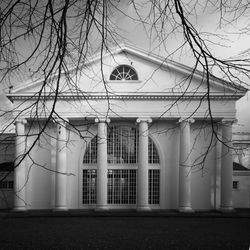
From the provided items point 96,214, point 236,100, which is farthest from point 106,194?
point 236,100

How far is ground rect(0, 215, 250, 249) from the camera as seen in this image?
16408mm

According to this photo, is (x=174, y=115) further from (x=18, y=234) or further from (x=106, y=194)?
(x=18, y=234)

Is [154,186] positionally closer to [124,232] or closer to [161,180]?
[161,180]

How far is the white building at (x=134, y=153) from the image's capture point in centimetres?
3072

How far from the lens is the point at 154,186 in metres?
33.1

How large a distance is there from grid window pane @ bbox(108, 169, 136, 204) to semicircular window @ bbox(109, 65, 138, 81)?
731 cm

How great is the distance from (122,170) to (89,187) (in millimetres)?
2950

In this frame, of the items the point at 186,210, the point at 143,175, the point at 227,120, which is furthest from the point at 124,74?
the point at 186,210

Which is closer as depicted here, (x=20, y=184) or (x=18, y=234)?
(x=18, y=234)

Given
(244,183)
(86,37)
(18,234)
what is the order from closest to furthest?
(86,37), (18,234), (244,183)

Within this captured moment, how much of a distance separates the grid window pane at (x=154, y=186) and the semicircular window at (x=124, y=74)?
24.6 ft

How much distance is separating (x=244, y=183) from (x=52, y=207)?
17.6 metres

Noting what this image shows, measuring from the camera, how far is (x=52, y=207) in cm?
3247

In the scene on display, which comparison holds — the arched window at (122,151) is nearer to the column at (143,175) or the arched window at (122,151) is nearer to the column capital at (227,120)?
the column at (143,175)
